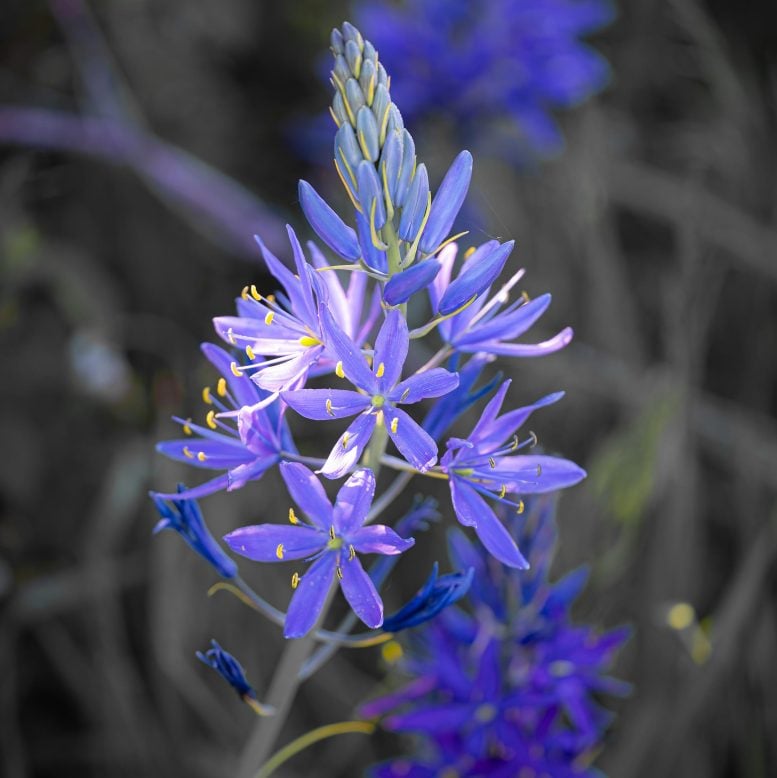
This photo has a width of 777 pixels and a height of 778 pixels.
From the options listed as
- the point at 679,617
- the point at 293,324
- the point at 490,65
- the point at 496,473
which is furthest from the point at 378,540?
the point at 490,65

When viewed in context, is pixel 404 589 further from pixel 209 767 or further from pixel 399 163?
pixel 399 163

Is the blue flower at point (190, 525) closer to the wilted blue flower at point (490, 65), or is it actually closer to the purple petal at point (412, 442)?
the purple petal at point (412, 442)

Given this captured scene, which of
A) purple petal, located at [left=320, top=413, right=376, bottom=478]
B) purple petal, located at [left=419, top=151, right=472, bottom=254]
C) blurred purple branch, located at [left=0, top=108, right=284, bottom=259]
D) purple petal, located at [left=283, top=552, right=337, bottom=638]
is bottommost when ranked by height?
purple petal, located at [left=283, top=552, right=337, bottom=638]

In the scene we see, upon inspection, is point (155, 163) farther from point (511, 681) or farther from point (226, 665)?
point (226, 665)

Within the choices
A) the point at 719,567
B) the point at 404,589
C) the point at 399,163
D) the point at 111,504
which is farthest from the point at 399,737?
the point at 399,163

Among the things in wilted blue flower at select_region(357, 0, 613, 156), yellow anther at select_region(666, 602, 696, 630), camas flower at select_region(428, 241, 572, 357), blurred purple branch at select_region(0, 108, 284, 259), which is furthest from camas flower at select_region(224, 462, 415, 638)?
wilted blue flower at select_region(357, 0, 613, 156)

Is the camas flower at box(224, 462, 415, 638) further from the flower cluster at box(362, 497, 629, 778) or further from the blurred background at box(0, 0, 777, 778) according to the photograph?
the blurred background at box(0, 0, 777, 778)

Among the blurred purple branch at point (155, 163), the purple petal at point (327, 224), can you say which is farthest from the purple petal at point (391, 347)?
the blurred purple branch at point (155, 163)
